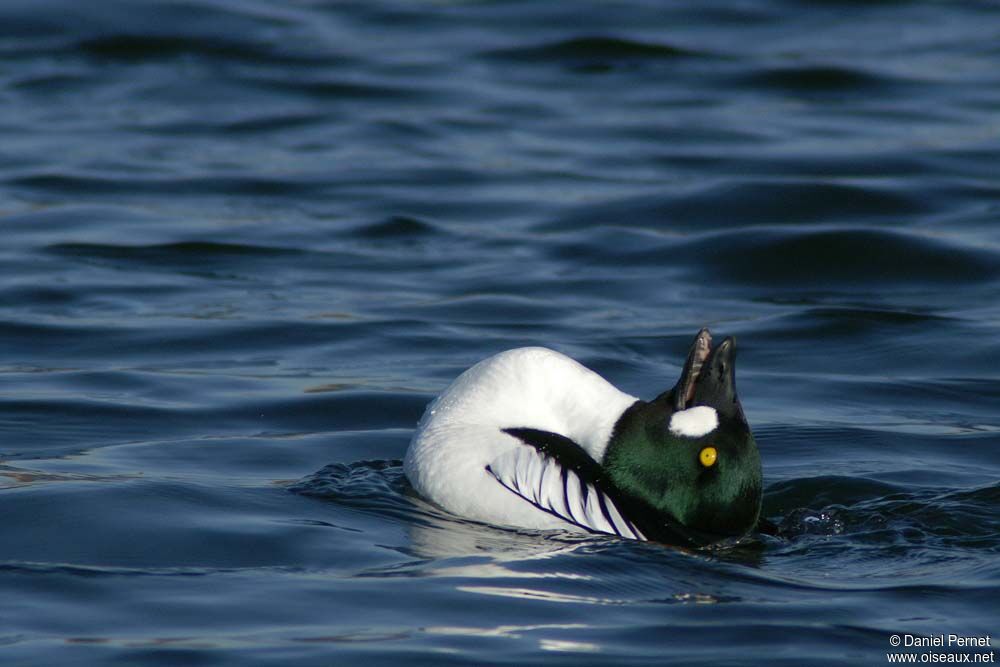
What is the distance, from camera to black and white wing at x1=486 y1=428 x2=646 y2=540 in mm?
6340

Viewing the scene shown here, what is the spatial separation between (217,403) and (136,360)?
1079 millimetres

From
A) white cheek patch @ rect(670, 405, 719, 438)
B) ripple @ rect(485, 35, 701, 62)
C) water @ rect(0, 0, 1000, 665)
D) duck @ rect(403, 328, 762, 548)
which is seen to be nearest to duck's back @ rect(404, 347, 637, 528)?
duck @ rect(403, 328, 762, 548)

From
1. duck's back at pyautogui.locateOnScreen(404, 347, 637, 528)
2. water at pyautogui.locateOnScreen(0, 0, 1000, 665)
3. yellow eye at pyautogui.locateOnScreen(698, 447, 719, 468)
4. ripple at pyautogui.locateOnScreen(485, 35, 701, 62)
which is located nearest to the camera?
water at pyautogui.locateOnScreen(0, 0, 1000, 665)

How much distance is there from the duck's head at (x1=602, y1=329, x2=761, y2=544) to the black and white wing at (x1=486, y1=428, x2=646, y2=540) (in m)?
0.09

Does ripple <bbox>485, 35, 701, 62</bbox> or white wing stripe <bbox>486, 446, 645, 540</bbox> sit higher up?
ripple <bbox>485, 35, 701, 62</bbox>

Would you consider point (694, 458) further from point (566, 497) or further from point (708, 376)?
point (566, 497)

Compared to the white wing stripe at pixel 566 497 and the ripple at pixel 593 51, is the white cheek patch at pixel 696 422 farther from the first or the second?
the ripple at pixel 593 51

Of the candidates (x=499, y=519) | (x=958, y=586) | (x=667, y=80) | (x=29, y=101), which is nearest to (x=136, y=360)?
(x=499, y=519)

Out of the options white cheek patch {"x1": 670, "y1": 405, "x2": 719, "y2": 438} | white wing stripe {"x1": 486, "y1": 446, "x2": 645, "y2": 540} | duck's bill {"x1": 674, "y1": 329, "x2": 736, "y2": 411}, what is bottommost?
white wing stripe {"x1": 486, "y1": 446, "x2": 645, "y2": 540}

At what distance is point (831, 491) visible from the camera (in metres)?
7.41

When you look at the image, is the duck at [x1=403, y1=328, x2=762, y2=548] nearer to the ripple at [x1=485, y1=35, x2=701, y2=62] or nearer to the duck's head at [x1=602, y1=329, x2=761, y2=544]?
the duck's head at [x1=602, y1=329, x2=761, y2=544]

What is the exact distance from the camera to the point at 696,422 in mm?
6355

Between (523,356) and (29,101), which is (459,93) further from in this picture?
(523,356)

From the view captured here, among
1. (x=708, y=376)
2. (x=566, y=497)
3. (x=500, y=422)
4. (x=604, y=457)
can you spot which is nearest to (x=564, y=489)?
(x=566, y=497)
